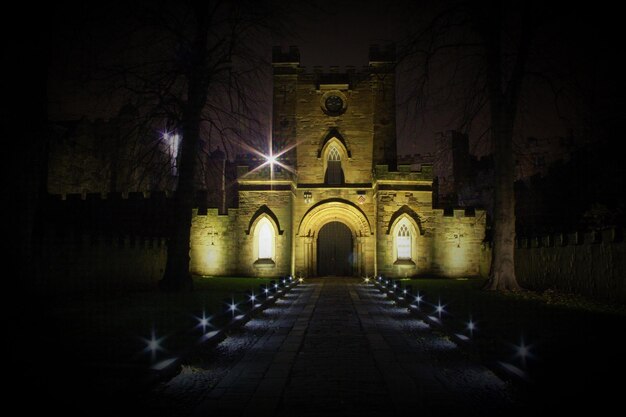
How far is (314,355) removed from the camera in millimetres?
7750

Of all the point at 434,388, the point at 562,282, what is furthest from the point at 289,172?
the point at 434,388

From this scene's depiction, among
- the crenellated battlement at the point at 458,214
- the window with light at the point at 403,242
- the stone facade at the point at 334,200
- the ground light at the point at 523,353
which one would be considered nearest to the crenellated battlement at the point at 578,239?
the crenellated battlement at the point at 458,214

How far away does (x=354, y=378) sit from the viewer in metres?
6.30

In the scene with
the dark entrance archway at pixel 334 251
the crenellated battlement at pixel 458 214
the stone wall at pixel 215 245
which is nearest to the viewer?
the crenellated battlement at pixel 458 214

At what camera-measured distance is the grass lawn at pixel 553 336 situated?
17.5ft

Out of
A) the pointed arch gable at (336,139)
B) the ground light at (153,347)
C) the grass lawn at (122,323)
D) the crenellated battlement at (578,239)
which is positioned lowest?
the grass lawn at (122,323)

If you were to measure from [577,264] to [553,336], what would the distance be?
8.81 metres

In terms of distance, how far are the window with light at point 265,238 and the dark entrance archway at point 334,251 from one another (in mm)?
4409

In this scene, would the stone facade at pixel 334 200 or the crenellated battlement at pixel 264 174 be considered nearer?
the stone facade at pixel 334 200

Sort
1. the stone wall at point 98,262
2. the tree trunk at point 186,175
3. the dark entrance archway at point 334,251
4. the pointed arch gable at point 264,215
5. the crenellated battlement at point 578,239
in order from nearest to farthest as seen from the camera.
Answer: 1. the crenellated battlement at point 578,239
2. the stone wall at point 98,262
3. the tree trunk at point 186,175
4. the pointed arch gable at point 264,215
5. the dark entrance archway at point 334,251

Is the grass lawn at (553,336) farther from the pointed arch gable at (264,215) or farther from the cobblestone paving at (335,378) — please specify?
the pointed arch gable at (264,215)

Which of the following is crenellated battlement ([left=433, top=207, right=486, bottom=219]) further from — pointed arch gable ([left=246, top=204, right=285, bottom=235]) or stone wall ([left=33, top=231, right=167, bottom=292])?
stone wall ([left=33, top=231, right=167, bottom=292])

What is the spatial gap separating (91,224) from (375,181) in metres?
17.5

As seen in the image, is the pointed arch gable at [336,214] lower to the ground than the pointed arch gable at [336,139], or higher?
lower
